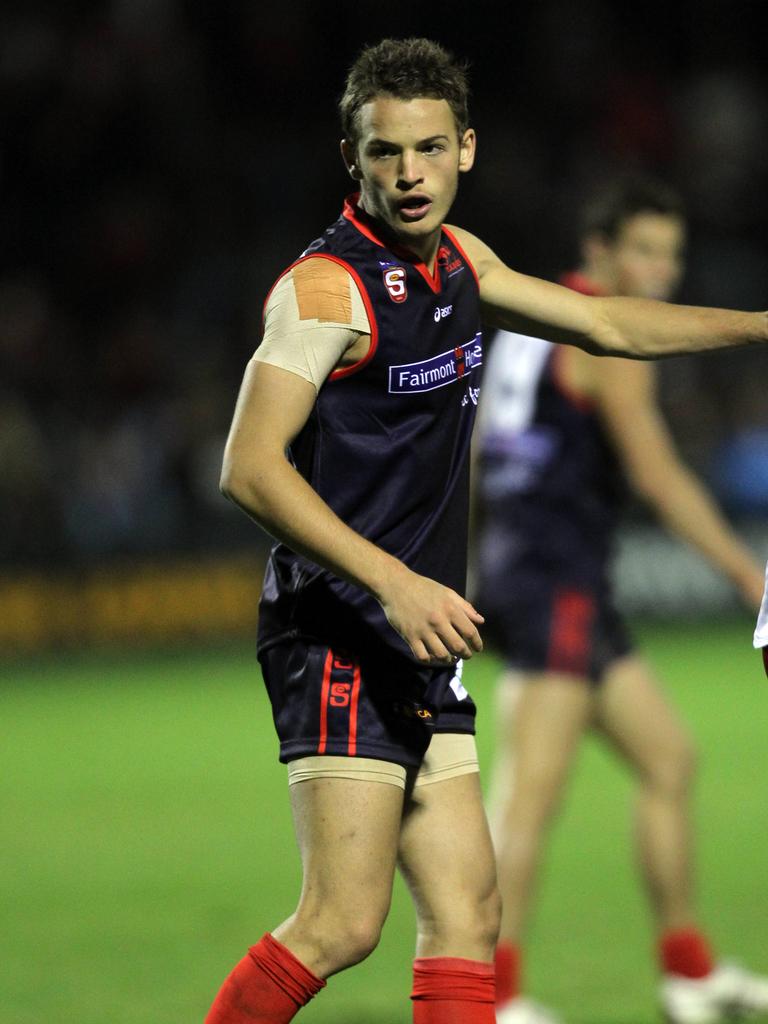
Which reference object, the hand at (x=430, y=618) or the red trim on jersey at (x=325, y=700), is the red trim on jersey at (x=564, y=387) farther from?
the hand at (x=430, y=618)

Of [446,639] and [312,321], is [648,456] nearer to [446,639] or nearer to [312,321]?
[312,321]

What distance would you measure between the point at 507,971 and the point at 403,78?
2699 mm

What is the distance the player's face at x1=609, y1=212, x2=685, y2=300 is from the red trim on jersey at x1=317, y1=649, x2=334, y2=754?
2127 millimetres

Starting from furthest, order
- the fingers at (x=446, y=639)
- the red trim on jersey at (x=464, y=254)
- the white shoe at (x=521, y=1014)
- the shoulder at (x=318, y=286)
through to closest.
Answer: the white shoe at (x=521, y=1014) → the red trim on jersey at (x=464, y=254) → the shoulder at (x=318, y=286) → the fingers at (x=446, y=639)

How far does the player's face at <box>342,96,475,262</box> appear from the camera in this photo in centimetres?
347

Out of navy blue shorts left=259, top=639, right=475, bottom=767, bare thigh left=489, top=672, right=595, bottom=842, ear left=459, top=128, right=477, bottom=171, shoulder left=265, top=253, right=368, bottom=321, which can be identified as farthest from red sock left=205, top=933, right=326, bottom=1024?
bare thigh left=489, top=672, right=595, bottom=842

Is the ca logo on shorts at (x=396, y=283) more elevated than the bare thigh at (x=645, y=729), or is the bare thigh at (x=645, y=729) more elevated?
the ca logo on shorts at (x=396, y=283)

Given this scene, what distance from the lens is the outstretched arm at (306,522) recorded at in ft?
10.5

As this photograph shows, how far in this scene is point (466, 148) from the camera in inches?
143

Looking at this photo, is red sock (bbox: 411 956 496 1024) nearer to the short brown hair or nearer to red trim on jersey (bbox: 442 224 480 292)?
red trim on jersey (bbox: 442 224 480 292)

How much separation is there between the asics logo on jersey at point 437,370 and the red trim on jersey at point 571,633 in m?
1.81

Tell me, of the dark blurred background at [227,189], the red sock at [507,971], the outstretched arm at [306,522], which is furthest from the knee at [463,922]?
the dark blurred background at [227,189]

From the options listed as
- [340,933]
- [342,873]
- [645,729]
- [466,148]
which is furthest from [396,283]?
[645,729]

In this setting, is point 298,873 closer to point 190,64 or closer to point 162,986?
point 162,986
